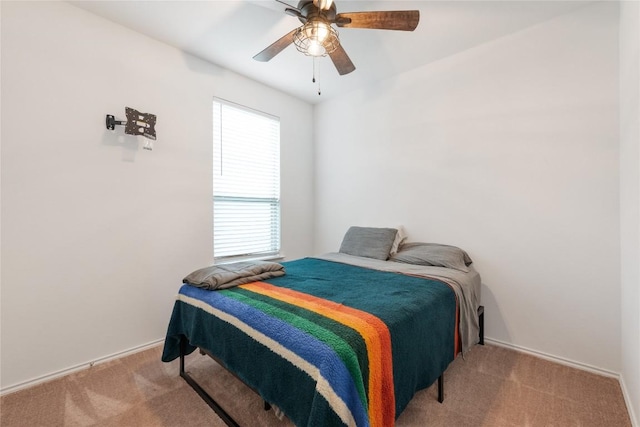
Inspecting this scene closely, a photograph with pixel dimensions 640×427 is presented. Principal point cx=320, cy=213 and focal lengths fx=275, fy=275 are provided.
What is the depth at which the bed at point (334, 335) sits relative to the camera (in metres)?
1.07

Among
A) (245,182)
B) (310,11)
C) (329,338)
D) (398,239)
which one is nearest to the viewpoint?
(329,338)

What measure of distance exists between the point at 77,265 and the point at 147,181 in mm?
834

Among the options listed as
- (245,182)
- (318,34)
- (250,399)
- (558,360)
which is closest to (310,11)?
(318,34)

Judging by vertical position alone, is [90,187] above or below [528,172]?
below

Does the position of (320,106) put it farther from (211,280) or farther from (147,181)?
(211,280)

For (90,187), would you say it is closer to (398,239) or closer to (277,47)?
(277,47)

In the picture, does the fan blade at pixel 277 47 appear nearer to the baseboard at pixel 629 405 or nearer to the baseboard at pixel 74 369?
the baseboard at pixel 74 369

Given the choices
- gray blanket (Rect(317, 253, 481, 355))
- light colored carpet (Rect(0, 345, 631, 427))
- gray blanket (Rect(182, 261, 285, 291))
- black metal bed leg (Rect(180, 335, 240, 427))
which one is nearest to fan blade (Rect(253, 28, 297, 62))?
gray blanket (Rect(182, 261, 285, 291))

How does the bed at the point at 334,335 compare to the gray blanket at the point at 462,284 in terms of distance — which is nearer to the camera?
the bed at the point at 334,335

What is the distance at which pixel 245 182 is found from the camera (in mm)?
3277

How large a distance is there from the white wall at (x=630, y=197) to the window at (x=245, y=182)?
3.10m

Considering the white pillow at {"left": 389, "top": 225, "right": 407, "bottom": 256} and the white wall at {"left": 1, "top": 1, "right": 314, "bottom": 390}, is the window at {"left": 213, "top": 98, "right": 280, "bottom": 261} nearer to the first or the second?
the white wall at {"left": 1, "top": 1, "right": 314, "bottom": 390}

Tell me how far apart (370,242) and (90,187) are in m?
2.53

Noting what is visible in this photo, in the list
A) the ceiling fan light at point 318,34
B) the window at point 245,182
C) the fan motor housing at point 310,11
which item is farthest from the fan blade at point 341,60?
the window at point 245,182
